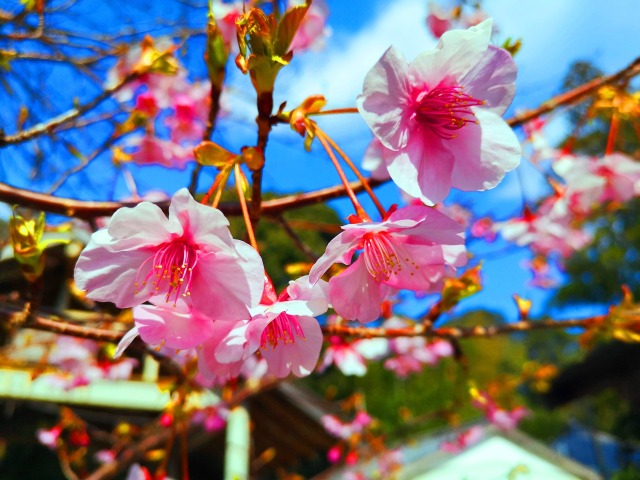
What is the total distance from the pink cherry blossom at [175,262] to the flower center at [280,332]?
5.7 inches

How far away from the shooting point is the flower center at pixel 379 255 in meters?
0.76

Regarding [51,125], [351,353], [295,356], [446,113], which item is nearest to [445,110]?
[446,113]

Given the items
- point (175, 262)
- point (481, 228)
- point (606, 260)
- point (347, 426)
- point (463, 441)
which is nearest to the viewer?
point (175, 262)

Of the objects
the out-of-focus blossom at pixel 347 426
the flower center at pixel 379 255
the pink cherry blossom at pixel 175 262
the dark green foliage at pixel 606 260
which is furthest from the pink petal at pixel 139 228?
the dark green foliage at pixel 606 260

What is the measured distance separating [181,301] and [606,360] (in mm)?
7067

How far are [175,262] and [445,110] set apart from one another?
1.53 ft

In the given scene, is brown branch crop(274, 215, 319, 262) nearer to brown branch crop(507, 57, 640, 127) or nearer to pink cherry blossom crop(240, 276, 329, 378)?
pink cherry blossom crop(240, 276, 329, 378)

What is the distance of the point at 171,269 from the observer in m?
0.75

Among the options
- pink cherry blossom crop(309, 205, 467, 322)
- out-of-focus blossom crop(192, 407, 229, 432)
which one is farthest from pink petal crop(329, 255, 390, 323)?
out-of-focus blossom crop(192, 407, 229, 432)

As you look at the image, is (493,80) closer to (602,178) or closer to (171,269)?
(171,269)

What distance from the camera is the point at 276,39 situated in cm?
66

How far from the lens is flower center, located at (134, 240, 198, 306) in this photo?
0.75 meters

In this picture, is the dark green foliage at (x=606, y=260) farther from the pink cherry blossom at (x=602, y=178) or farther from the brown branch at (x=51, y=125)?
the brown branch at (x=51, y=125)

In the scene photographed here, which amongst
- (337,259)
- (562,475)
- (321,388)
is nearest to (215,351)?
(337,259)
